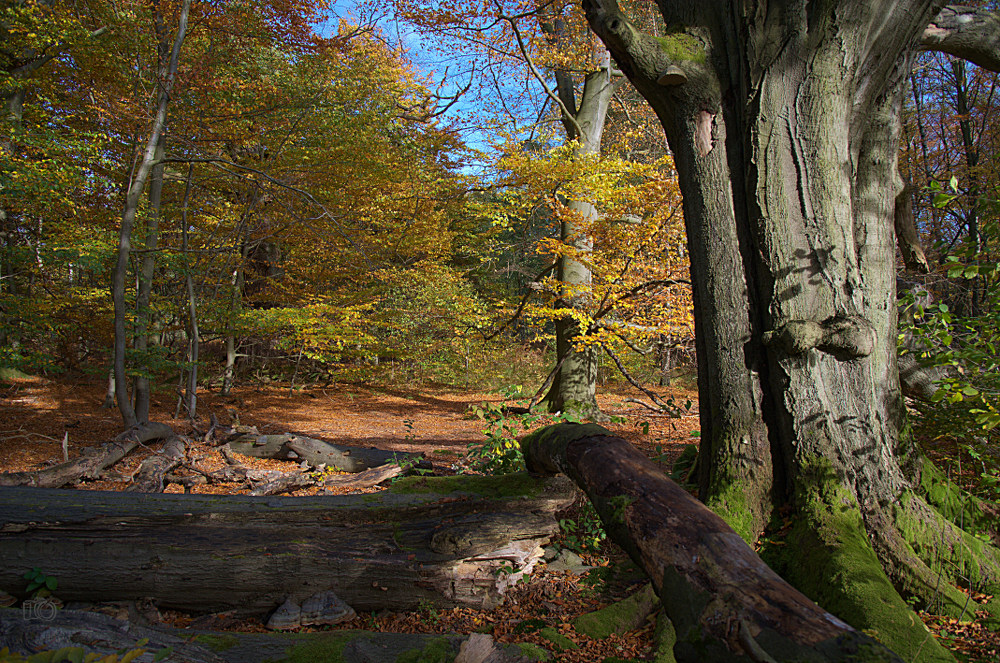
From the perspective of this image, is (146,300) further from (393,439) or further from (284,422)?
(393,439)

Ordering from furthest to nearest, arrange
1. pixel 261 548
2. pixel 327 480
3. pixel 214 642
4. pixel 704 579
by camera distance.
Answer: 1. pixel 327 480
2. pixel 261 548
3. pixel 214 642
4. pixel 704 579

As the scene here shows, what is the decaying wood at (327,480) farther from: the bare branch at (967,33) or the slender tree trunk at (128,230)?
the bare branch at (967,33)

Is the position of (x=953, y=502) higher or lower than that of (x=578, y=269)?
lower

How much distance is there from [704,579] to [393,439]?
7.57 metres

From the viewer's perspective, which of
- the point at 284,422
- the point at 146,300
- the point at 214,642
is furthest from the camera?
the point at 284,422

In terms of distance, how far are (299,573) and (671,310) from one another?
669 centimetres

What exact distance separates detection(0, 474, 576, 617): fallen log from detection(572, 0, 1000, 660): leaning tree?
142cm

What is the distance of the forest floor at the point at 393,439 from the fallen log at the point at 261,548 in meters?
0.13

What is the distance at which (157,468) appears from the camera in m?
5.53

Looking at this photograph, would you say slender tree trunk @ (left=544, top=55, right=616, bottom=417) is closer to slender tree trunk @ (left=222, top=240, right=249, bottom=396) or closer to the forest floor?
the forest floor

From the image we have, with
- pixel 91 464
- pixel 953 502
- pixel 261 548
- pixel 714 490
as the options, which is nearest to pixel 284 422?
pixel 91 464

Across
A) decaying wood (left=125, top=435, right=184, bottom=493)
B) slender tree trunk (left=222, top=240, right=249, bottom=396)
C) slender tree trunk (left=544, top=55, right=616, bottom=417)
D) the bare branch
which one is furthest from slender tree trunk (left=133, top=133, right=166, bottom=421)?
the bare branch

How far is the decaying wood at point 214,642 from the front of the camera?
1.84 metres

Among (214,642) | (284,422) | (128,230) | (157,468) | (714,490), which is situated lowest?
(284,422)
